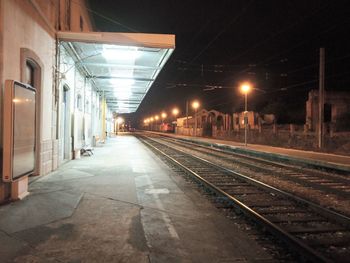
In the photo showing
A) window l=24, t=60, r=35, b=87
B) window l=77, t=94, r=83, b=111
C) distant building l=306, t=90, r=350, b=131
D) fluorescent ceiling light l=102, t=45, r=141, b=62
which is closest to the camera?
window l=24, t=60, r=35, b=87

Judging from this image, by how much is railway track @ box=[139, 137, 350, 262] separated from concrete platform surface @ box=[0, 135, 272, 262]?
0.50m

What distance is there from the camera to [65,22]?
15172 millimetres

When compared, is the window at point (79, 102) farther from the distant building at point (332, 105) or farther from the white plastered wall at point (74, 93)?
the distant building at point (332, 105)

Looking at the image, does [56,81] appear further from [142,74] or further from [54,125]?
[142,74]

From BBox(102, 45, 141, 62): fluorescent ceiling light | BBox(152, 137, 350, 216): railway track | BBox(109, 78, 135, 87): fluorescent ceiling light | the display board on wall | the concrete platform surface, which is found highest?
BBox(102, 45, 141, 62): fluorescent ceiling light

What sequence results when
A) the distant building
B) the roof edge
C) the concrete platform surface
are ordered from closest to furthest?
the concrete platform surface → the roof edge → the distant building

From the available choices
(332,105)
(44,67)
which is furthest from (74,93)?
(332,105)

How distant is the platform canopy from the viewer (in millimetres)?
12945

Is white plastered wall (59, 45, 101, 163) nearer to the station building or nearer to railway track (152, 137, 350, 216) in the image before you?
the station building

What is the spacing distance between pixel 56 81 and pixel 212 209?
7965 millimetres

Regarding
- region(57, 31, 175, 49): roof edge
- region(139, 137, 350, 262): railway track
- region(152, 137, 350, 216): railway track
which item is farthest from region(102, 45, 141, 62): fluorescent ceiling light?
region(152, 137, 350, 216): railway track

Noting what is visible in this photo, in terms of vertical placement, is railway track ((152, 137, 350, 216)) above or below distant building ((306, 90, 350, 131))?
below

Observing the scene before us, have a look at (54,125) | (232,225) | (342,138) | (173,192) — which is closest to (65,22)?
(54,125)

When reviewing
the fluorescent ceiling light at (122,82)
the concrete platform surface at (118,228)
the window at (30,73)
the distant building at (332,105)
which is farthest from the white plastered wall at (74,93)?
the distant building at (332,105)
